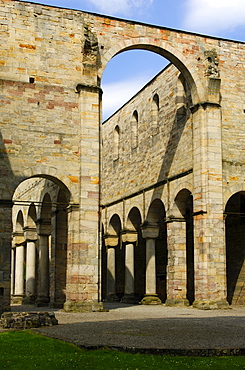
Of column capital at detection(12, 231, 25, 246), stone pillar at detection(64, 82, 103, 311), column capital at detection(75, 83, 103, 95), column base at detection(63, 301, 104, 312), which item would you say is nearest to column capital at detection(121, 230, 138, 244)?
column capital at detection(12, 231, 25, 246)

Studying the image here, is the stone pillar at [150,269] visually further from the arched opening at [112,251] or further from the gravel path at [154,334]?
the gravel path at [154,334]

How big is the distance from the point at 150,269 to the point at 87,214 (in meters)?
8.40

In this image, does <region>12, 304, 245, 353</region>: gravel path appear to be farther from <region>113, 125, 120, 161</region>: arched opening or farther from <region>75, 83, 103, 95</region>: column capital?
<region>113, 125, 120, 161</region>: arched opening

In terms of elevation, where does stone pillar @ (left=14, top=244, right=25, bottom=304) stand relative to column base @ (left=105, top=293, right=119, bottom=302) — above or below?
above

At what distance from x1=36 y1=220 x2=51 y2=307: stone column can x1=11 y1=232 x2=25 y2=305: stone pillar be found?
5.58 meters

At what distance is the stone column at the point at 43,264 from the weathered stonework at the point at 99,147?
5 cm

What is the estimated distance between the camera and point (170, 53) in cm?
2238

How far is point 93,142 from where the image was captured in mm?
20078

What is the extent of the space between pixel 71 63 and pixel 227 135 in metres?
6.92

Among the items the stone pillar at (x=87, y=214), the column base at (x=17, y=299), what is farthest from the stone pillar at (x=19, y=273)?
the stone pillar at (x=87, y=214)

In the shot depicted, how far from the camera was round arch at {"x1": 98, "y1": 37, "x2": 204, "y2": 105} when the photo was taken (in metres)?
21.6

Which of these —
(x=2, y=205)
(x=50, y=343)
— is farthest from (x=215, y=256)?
(x=50, y=343)

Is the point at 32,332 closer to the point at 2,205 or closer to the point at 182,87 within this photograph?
the point at 2,205

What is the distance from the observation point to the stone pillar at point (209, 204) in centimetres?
2111
